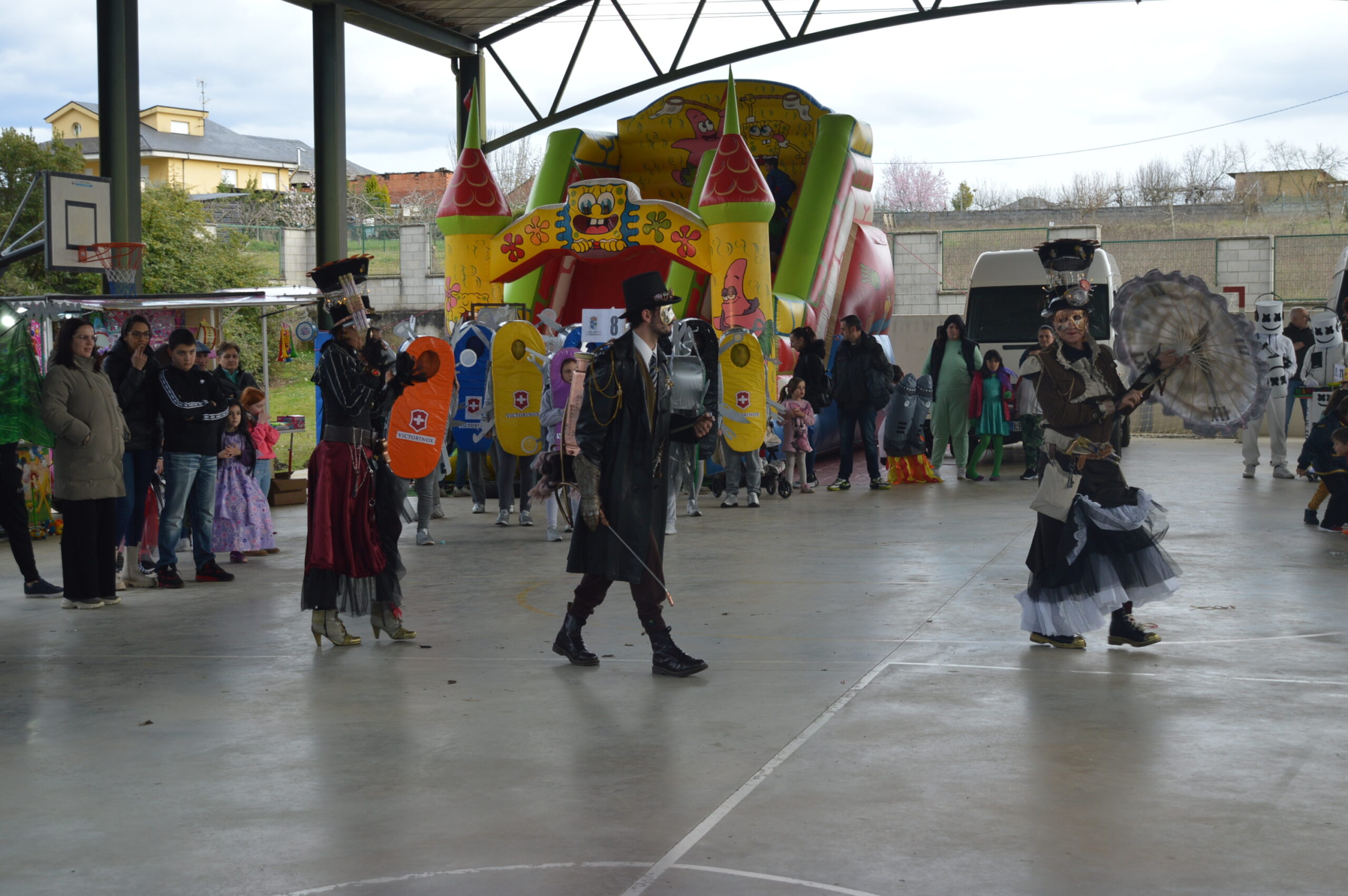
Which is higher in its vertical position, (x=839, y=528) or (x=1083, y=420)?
(x=1083, y=420)

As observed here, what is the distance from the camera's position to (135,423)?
28.9 feet

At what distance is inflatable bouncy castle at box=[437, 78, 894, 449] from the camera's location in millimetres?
14992

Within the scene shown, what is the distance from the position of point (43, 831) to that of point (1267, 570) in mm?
7502

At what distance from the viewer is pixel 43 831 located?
13.3 ft

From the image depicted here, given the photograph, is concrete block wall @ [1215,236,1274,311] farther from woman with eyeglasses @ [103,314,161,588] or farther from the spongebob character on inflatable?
woman with eyeglasses @ [103,314,161,588]

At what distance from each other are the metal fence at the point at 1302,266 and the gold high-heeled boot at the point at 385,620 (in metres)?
21.7

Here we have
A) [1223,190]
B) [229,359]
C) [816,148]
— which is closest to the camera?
[229,359]

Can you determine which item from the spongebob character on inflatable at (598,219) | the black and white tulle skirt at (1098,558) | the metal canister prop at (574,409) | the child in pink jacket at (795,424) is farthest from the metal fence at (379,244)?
the black and white tulle skirt at (1098,558)

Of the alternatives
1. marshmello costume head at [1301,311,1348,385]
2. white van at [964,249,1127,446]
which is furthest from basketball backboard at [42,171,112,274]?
marshmello costume head at [1301,311,1348,385]

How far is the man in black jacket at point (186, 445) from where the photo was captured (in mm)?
8859

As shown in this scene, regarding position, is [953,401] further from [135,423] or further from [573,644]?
[573,644]

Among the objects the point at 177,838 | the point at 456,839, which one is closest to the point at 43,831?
the point at 177,838

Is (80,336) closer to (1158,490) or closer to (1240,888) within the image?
(1240,888)

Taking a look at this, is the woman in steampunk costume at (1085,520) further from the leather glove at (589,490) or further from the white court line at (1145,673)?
the leather glove at (589,490)
